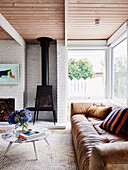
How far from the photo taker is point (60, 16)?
3.06 metres

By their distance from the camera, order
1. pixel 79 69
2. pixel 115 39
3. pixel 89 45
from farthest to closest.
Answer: pixel 79 69, pixel 89 45, pixel 115 39

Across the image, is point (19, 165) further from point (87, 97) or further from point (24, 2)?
point (87, 97)

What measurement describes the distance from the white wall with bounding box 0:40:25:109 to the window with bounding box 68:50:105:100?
1.40 m

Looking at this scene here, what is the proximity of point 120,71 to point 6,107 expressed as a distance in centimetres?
319

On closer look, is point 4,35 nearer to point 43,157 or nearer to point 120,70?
point 120,70

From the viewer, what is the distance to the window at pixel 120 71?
12.6ft

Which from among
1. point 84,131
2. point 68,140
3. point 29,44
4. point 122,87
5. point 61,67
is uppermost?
point 29,44

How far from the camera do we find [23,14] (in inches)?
117

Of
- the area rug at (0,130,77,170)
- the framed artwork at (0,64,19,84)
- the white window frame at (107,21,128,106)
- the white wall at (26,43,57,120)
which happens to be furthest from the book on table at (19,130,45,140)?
the white window frame at (107,21,128,106)

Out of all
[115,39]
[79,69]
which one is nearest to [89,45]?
[79,69]

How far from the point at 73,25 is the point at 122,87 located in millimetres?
1858

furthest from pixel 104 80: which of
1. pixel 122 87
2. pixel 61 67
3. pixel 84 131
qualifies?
pixel 84 131

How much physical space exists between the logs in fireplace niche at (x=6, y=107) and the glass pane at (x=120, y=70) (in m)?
2.85

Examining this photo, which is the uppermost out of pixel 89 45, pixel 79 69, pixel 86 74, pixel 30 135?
pixel 89 45
